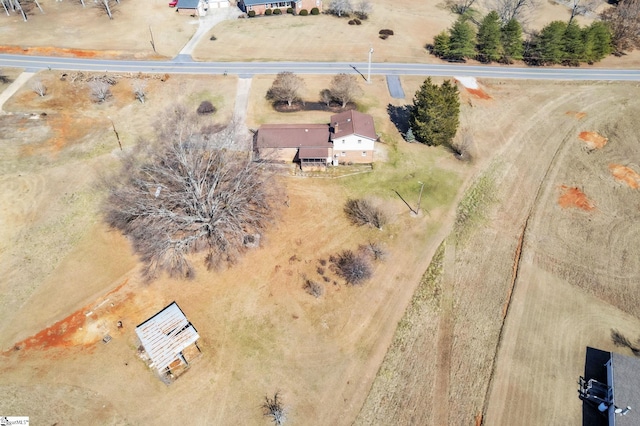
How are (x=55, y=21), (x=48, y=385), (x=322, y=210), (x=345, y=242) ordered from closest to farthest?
1. (x=48, y=385)
2. (x=345, y=242)
3. (x=322, y=210)
4. (x=55, y=21)

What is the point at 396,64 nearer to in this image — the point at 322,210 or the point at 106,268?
the point at 322,210

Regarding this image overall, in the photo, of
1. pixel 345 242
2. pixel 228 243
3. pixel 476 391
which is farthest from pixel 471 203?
pixel 228 243

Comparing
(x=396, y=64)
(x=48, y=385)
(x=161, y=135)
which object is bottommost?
(x=48, y=385)

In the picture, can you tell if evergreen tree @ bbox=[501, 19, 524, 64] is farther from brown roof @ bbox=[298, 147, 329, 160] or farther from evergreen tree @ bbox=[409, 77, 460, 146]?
brown roof @ bbox=[298, 147, 329, 160]

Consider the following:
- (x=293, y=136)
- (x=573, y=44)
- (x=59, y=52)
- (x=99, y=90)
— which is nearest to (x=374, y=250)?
(x=293, y=136)

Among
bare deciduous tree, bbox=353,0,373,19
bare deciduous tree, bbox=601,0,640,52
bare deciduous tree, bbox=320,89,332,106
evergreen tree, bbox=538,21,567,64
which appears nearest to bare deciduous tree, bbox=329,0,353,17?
bare deciduous tree, bbox=353,0,373,19

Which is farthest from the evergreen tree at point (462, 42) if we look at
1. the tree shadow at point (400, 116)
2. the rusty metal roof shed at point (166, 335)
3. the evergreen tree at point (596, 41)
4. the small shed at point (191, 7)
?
the rusty metal roof shed at point (166, 335)
